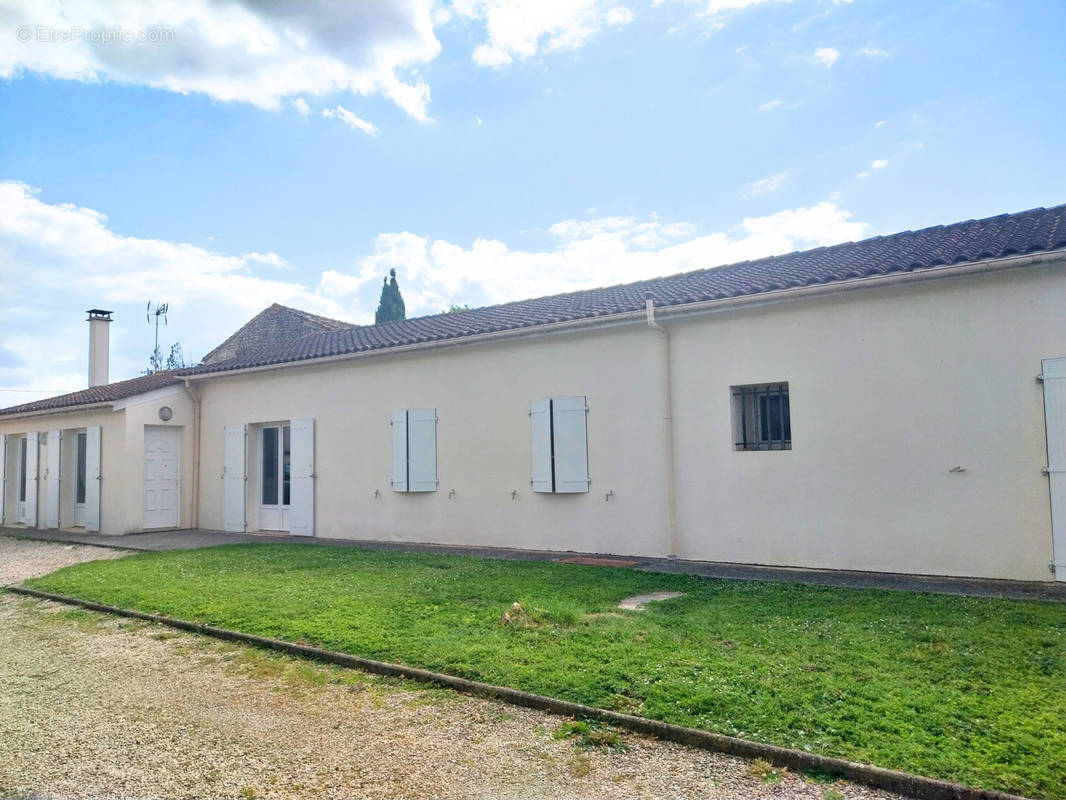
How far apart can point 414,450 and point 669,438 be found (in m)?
4.36

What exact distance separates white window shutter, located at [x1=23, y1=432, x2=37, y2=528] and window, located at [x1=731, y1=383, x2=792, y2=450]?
15.4 metres

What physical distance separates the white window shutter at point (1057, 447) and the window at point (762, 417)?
2.47 meters

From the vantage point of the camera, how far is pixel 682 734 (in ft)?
11.6

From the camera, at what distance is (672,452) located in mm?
8938

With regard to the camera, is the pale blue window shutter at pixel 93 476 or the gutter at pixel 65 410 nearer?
the gutter at pixel 65 410

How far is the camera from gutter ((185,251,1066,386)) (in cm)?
689

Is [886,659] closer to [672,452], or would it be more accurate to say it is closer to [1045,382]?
[1045,382]

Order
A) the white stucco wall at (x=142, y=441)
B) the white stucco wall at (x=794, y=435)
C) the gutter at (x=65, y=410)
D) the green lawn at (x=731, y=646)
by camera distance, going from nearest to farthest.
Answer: the green lawn at (x=731, y=646) → the white stucco wall at (x=794, y=435) → the white stucco wall at (x=142, y=441) → the gutter at (x=65, y=410)

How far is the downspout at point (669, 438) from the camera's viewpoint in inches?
348

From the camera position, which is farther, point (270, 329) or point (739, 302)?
point (270, 329)

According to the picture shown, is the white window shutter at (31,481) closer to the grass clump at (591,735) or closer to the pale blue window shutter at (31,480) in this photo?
the pale blue window shutter at (31,480)

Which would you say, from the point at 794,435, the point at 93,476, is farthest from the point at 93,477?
the point at 794,435

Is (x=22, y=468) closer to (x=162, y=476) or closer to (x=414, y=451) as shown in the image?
(x=162, y=476)

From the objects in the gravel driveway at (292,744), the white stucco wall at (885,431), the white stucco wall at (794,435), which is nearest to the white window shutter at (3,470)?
the white stucco wall at (794,435)
